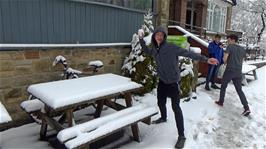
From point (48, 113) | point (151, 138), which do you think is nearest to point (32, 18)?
point (48, 113)

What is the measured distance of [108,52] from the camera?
618 cm

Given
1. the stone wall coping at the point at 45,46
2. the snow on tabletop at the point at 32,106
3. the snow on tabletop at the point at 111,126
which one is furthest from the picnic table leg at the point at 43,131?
the stone wall coping at the point at 45,46

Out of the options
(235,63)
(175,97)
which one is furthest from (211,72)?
(175,97)

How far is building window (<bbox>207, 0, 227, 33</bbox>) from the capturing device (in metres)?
17.7

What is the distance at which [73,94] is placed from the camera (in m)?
3.56

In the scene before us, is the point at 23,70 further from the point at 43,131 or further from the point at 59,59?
the point at 43,131

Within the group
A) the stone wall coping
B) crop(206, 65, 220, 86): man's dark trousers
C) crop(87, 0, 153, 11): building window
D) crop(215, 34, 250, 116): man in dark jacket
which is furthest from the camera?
crop(206, 65, 220, 86): man's dark trousers

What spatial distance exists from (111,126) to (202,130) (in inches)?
76.9

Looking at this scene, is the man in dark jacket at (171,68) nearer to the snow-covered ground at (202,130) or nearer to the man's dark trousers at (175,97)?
the man's dark trousers at (175,97)

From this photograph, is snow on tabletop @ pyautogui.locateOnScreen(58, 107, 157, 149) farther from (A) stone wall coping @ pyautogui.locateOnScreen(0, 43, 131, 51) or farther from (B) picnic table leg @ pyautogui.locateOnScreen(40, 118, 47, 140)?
(A) stone wall coping @ pyautogui.locateOnScreen(0, 43, 131, 51)

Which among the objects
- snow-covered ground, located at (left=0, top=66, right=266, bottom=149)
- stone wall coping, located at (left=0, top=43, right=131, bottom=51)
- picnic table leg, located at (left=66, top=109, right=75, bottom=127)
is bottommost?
snow-covered ground, located at (left=0, top=66, right=266, bottom=149)

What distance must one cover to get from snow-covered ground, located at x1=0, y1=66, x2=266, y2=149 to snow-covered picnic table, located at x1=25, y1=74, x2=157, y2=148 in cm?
33

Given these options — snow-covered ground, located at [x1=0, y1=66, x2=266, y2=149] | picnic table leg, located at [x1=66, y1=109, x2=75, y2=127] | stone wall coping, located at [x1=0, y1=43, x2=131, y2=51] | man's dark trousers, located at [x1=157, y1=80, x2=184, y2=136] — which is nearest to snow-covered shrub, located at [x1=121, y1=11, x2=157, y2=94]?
snow-covered ground, located at [x1=0, y1=66, x2=266, y2=149]

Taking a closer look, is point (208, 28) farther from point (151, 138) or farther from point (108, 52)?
point (151, 138)
